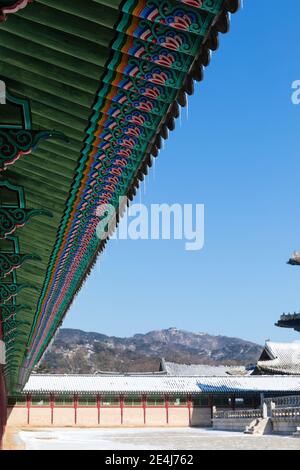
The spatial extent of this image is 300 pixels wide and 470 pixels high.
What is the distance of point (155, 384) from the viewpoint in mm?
58594

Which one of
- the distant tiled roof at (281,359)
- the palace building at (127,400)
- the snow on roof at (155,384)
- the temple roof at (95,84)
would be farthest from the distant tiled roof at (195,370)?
the temple roof at (95,84)

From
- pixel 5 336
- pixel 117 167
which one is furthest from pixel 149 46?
pixel 5 336

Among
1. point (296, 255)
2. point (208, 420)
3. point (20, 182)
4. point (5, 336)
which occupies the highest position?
point (296, 255)

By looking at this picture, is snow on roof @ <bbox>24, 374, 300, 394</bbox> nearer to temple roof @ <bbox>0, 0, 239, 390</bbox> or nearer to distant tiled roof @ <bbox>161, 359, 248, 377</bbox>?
distant tiled roof @ <bbox>161, 359, 248, 377</bbox>

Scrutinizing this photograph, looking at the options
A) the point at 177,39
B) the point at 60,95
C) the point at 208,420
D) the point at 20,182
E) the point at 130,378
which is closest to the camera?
the point at 177,39

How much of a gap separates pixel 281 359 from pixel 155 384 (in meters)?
18.5

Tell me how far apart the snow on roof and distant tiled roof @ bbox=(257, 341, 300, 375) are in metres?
6.75

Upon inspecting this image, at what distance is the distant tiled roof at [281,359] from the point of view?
69.1 meters

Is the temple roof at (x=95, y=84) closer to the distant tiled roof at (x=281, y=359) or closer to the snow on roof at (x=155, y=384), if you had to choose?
the snow on roof at (x=155, y=384)

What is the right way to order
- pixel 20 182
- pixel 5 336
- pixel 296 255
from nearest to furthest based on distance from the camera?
pixel 20 182 → pixel 5 336 → pixel 296 255

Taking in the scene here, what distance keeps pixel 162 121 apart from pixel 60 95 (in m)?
1.05

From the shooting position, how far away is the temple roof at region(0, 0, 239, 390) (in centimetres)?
536

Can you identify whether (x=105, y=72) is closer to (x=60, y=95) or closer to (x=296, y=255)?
(x=60, y=95)

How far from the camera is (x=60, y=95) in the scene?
22.3ft
